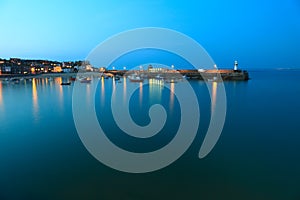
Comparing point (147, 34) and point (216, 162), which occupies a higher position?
point (147, 34)

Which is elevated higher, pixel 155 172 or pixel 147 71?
pixel 147 71

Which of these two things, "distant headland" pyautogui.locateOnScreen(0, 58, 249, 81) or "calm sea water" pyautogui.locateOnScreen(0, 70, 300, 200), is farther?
"distant headland" pyautogui.locateOnScreen(0, 58, 249, 81)

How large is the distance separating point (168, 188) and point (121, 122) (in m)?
4.29

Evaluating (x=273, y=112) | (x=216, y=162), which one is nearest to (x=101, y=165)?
(x=216, y=162)

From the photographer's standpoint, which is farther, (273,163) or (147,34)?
(273,163)

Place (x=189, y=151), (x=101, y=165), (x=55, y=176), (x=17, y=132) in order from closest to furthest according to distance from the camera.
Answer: (x=55, y=176), (x=101, y=165), (x=189, y=151), (x=17, y=132)

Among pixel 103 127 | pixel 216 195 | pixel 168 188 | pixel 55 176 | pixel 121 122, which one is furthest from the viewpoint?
pixel 121 122

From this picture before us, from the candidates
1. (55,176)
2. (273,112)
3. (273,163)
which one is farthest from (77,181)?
(273,112)

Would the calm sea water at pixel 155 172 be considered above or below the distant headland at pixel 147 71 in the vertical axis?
below

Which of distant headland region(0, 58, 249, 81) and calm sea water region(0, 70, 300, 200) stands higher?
distant headland region(0, 58, 249, 81)

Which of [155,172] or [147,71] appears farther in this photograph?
[147,71]

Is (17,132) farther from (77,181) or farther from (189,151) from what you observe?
(189,151)

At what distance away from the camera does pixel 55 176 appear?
11.9 feet

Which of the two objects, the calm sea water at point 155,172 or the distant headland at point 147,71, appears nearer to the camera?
the calm sea water at point 155,172
